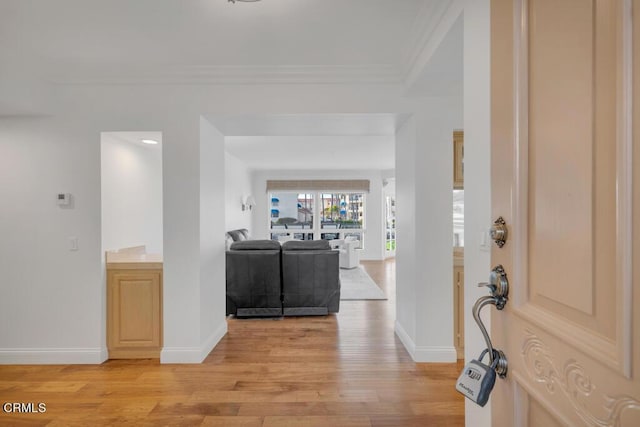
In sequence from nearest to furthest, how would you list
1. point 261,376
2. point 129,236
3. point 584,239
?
1. point 584,239
2. point 261,376
3. point 129,236

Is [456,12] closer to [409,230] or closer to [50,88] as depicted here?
[409,230]

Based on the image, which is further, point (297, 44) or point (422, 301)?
point (422, 301)

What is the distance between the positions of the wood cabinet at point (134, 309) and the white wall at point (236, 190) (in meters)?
3.21

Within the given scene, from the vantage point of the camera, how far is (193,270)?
9.45 ft

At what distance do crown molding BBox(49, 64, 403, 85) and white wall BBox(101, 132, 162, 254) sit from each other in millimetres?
497

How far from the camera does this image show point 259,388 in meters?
2.44

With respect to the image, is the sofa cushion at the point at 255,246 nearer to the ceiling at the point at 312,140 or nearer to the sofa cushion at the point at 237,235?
the ceiling at the point at 312,140

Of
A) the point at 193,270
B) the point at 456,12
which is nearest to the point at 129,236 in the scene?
the point at 193,270

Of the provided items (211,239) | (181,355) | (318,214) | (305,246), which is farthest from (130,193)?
(318,214)

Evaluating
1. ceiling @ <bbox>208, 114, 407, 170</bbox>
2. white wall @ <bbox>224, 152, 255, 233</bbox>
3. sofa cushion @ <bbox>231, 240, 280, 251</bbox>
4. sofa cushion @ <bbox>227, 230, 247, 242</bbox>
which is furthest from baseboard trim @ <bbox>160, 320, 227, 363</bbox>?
white wall @ <bbox>224, 152, 255, 233</bbox>

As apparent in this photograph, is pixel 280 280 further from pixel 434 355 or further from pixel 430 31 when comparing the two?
pixel 430 31

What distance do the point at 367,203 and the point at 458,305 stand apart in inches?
240

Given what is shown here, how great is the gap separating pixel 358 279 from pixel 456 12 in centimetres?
525

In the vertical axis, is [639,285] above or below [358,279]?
above
